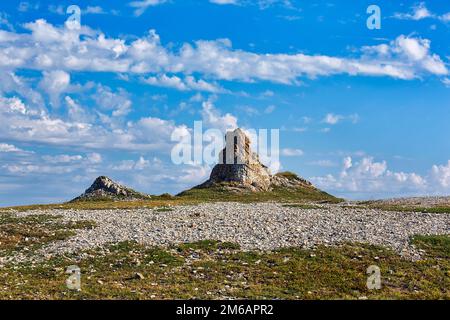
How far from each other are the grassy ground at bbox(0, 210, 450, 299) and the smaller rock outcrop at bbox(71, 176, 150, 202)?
48.7 m

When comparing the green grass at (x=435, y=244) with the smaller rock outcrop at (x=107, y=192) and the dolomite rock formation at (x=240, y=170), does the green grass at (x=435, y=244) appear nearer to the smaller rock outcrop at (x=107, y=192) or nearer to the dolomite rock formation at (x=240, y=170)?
the smaller rock outcrop at (x=107, y=192)

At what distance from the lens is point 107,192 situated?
286ft

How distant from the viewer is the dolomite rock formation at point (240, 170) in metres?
95.3

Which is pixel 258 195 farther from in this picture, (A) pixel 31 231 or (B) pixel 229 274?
(B) pixel 229 274

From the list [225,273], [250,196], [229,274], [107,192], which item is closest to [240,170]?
[250,196]

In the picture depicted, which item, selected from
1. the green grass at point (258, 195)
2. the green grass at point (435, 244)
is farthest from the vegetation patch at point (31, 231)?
the green grass at point (258, 195)

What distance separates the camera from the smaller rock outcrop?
83500 millimetres

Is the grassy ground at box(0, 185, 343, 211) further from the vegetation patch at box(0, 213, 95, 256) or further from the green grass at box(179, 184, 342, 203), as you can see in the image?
the vegetation patch at box(0, 213, 95, 256)

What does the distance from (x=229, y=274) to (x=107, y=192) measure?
63516mm

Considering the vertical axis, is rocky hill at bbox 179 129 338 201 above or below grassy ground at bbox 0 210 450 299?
above

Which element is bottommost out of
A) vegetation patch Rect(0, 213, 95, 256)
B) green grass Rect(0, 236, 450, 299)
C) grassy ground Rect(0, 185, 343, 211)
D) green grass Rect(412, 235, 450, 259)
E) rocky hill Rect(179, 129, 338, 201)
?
green grass Rect(0, 236, 450, 299)

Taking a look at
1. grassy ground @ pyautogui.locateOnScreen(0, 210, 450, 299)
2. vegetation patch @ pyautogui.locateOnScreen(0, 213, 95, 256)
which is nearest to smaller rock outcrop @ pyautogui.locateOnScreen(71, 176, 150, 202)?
vegetation patch @ pyautogui.locateOnScreen(0, 213, 95, 256)

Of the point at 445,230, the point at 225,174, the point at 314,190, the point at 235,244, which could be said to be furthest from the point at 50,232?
the point at 314,190
